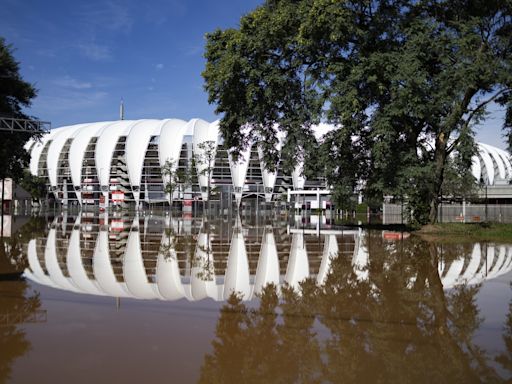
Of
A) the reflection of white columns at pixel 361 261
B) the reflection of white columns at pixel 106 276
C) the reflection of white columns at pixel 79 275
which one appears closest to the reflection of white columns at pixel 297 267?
the reflection of white columns at pixel 361 261

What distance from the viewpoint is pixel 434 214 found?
2147cm

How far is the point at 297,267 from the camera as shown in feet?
34.2

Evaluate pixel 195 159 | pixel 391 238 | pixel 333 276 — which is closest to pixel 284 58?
pixel 391 238

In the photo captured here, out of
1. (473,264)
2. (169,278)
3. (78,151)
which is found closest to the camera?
(169,278)

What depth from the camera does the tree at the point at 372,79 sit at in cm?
1812

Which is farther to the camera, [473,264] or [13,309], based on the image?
[473,264]

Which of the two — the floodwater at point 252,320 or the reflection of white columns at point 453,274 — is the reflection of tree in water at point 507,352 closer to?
the floodwater at point 252,320

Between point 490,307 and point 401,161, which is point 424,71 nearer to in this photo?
point 401,161

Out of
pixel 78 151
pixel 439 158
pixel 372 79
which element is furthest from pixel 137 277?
pixel 78 151

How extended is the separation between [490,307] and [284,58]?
16.4m

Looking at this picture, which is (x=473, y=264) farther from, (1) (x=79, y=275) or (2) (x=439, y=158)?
(2) (x=439, y=158)

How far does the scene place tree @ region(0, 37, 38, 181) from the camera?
95.9 feet

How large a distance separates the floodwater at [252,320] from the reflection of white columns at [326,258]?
0.07 meters

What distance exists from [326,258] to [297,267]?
1920mm
